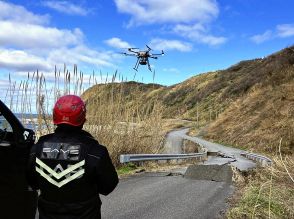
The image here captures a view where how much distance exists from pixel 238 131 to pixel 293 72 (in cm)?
998

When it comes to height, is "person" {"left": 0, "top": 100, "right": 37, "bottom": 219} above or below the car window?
below

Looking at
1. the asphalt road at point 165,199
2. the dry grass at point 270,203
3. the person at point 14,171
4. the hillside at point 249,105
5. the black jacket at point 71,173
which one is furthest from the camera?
the hillside at point 249,105

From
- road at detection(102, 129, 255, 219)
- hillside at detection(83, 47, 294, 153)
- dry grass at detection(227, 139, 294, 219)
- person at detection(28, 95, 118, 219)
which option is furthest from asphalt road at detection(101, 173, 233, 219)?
person at detection(28, 95, 118, 219)

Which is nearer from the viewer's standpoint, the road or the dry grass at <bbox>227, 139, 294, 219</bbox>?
the dry grass at <bbox>227, 139, 294, 219</bbox>

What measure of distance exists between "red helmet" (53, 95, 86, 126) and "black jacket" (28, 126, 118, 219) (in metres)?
0.06

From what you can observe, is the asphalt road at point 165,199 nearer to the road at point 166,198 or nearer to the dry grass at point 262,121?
the road at point 166,198

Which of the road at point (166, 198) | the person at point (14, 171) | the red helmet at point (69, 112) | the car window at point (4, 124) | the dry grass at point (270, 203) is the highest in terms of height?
the red helmet at point (69, 112)

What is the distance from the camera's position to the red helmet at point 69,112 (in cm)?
368

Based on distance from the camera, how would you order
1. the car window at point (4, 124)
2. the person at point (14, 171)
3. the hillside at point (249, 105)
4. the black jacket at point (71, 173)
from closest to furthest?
the black jacket at point (71, 173)
the person at point (14, 171)
the car window at point (4, 124)
the hillside at point (249, 105)

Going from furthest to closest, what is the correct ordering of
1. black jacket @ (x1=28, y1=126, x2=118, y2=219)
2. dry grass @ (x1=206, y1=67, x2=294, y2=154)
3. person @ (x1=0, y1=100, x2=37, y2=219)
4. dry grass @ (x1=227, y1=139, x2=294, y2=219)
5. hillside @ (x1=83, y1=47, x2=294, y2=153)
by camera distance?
1. dry grass @ (x1=206, y1=67, x2=294, y2=154)
2. hillside @ (x1=83, y1=47, x2=294, y2=153)
3. dry grass @ (x1=227, y1=139, x2=294, y2=219)
4. person @ (x1=0, y1=100, x2=37, y2=219)
5. black jacket @ (x1=28, y1=126, x2=118, y2=219)

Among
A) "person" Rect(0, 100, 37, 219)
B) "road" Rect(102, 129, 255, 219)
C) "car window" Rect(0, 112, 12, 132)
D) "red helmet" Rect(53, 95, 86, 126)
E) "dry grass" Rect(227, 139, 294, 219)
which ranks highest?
"red helmet" Rect(53, 95, 86, 126)

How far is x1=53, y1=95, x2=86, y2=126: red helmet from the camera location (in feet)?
12.1

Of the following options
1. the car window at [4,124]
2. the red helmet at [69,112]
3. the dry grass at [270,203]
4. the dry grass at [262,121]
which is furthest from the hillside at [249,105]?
the red helmet at [69,112]

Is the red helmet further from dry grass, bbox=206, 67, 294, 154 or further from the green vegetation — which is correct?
dry grass, bbox=206, 67, 294, 154
